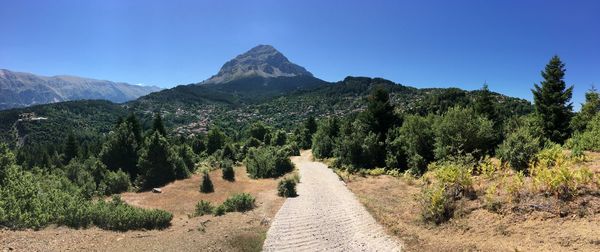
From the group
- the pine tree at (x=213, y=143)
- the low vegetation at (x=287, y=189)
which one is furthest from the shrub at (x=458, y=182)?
the pine tree at (x=213, y=143)

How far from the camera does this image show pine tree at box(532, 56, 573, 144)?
3597 centimetres

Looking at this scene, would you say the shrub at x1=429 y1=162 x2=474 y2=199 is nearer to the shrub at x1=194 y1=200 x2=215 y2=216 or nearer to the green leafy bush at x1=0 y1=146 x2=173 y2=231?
the shrub at x1=194 y1=200 x2=215 y2=216

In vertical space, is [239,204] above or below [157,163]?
above

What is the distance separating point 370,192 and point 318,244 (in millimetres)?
9245

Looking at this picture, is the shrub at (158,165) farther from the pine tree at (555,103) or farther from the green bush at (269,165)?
the pine tree at (555,103)

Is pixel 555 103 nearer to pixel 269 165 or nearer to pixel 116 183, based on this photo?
pixel 269 165

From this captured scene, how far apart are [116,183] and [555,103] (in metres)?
41.7

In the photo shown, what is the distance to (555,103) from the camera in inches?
1437

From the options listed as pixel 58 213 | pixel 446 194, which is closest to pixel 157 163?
pixel 58 213

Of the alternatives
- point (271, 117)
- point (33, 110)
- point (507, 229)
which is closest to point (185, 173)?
point (507, 229)

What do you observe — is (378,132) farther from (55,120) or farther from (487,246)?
(55,120)

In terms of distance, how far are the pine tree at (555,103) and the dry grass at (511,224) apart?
24828 millimetres

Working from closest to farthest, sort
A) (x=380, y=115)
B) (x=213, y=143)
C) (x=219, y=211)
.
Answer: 1. (x=219, y=211)
2. (x=380, y=115)
3. (x=213, y=143)

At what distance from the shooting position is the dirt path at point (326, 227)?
38.0 feet
